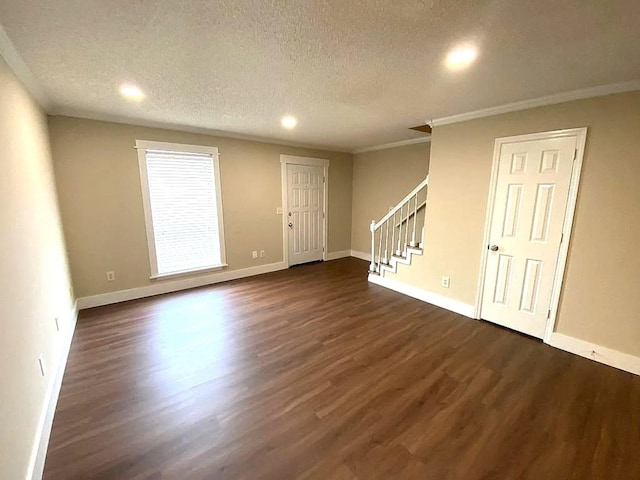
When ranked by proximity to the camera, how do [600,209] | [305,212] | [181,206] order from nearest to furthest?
[600,209] → [181,206] → [305,212]

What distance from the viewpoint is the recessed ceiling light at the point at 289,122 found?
10.7ft

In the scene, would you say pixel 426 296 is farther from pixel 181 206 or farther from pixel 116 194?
pixel 116 194

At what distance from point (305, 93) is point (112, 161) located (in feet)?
8.61

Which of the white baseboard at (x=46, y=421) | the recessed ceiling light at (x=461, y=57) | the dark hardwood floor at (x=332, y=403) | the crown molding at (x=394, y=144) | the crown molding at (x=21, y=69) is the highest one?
the crown molding at (x=394, y=144)

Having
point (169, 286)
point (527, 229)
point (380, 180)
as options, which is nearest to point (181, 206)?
point (169, 286)

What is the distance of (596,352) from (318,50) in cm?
338

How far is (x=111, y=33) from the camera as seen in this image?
1529 mm

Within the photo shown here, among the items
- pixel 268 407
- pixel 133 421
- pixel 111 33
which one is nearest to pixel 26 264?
pixel 133 421

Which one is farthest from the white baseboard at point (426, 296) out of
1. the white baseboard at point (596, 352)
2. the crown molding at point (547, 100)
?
the crown molding at point (547, 100)

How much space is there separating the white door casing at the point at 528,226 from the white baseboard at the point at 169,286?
137 inches

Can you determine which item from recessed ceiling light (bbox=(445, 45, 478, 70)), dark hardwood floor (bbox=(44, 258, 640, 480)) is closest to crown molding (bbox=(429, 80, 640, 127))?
recessed ceiling light (bbox=(445, 45, 478, 70))

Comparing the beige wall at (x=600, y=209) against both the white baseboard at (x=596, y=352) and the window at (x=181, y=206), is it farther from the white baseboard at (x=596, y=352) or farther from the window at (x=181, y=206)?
the window at (x=181, y=206)

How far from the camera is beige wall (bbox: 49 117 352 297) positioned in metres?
3.16

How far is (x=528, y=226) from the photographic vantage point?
2.74m
